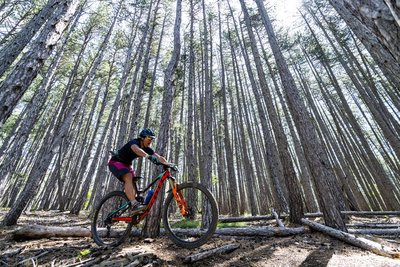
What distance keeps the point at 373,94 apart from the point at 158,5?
13.6 m

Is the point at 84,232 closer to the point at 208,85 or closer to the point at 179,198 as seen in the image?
the point at 179,198

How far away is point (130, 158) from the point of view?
4.38 meters

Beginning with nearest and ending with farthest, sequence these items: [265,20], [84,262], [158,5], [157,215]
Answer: [84,262], [157,215], [265,20], [158,5]

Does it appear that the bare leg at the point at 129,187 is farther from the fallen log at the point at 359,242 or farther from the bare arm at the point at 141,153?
the fallen log at the point at 359,242

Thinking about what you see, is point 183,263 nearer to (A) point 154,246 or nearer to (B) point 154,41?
(A) point 154,246

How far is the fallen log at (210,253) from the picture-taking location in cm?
290

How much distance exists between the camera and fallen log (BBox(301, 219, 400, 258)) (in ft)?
10.5

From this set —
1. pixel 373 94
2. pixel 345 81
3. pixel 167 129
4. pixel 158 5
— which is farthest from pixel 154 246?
pixel 345 81

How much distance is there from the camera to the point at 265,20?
722 cm

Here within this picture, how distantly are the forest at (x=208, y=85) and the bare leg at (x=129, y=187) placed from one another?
0.60 meters

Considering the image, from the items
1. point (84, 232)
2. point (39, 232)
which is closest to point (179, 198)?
point (84, 232)

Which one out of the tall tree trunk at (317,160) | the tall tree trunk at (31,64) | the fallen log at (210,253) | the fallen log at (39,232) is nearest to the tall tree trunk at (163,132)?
the fallen log at (210,253)

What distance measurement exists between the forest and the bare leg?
599 mm

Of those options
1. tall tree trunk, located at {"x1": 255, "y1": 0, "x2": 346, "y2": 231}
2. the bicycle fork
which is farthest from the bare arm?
tall tree trunk, located at {"x1": 255, "y1": 0, "x2": 346, "y2": 231}
